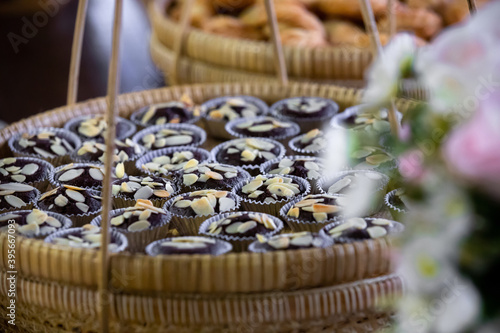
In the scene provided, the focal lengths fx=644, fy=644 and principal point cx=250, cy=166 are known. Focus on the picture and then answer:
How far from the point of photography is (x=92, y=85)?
11.1ft

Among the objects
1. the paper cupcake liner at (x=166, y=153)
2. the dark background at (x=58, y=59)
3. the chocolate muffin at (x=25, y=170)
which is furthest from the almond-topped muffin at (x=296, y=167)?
the dark background at (x=58, y=59)

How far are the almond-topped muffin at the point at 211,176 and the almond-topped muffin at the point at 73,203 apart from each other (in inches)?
7.1

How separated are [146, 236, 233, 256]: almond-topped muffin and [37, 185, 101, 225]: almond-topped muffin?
0.22m

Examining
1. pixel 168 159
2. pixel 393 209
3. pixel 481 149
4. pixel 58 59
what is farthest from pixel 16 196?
pixel 58 59

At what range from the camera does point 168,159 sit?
140 centimetres

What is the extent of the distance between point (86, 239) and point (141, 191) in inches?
9.3

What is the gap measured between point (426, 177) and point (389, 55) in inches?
4.8


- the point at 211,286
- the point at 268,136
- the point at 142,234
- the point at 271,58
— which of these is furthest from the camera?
the point at 271,58

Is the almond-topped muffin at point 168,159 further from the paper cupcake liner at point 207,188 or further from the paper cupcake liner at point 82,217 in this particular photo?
the paper cupcake liner at point 82,217

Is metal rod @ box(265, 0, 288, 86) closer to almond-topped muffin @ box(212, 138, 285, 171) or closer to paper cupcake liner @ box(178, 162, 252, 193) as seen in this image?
almond-topped muffin @ box(212, 138, 285, 171)

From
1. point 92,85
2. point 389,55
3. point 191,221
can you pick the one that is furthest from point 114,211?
point 92,85

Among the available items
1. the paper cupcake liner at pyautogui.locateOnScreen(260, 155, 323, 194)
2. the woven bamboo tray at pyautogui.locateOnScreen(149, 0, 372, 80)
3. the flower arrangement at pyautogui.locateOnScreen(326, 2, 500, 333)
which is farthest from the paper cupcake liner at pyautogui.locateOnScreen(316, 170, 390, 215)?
the woven bamboo tray at pyautogui.locateOnScreen(149, 0, 372, 80)

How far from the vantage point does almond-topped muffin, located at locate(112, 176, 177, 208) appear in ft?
3.94

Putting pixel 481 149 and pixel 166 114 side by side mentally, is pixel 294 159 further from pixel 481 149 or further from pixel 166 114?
pixel 481 149
